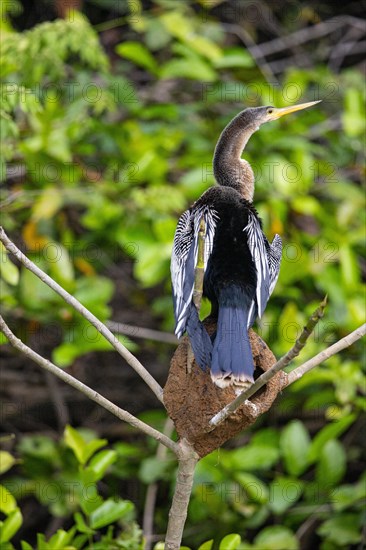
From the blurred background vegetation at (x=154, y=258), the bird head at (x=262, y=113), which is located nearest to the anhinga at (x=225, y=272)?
the bird head at (x=262, y=113)

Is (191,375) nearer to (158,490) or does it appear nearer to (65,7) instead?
(158,490)

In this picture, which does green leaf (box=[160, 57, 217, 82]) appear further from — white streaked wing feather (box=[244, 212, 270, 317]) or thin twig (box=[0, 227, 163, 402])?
thin twig (box=[0, 227, 163, 402])

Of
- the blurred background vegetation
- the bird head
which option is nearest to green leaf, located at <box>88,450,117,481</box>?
the blurred background vegetation

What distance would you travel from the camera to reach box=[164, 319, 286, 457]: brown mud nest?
1.83 metres

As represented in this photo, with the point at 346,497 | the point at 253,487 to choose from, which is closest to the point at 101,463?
the point at 253,487

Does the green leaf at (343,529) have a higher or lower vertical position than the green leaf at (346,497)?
lower

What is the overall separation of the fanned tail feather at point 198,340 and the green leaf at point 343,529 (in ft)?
5.34

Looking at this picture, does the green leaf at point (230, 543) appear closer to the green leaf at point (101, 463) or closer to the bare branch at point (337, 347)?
the green leaf at point (101, 463)

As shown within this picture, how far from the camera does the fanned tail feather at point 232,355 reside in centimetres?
174

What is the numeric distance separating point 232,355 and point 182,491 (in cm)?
32

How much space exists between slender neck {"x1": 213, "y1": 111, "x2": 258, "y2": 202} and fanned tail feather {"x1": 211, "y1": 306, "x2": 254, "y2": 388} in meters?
0.57

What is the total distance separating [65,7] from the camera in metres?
4.41

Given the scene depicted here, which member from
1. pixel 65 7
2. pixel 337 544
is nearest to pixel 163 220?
pixel 337 544

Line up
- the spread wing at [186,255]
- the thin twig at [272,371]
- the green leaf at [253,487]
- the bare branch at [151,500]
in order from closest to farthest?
1. the thin twig at [272,371]
2. the spread wing at [186,255]
3. the bare branch at [151,500]
4. the green leaf at [253,487]
